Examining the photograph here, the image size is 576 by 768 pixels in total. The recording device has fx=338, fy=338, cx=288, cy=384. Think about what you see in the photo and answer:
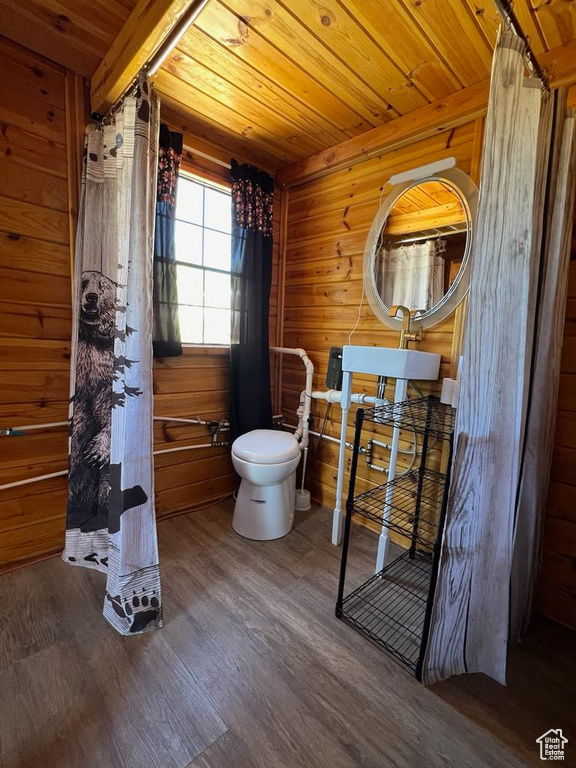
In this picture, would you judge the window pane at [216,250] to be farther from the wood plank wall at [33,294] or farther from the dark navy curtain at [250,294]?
the wood plank wall at [33,294]

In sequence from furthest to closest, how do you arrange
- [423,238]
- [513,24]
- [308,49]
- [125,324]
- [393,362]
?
[423,238]
[393,362]
[308,49]
[125,324]
[513,24]

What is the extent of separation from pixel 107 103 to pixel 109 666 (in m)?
2.18

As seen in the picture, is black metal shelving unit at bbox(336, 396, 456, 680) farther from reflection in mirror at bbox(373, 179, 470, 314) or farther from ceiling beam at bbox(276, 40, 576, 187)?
ceiling beam at bbox(276, 40, 576, 187)

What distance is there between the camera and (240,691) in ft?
3.56

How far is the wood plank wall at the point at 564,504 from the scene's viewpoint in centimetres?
139

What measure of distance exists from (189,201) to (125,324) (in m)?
1.18

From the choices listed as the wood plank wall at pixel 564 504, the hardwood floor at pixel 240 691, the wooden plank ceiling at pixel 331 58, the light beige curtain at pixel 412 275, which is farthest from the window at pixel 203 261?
the wood plank wall at pixel 564 504

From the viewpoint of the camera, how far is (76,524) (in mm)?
1564

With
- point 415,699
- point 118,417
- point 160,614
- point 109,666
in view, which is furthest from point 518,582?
point 118,417

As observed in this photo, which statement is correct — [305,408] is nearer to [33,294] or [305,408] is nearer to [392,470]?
[392,470]

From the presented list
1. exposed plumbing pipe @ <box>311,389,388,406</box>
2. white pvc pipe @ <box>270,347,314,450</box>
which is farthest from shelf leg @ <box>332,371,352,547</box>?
white pvc pipe @ <box>270,347,314,450</box>

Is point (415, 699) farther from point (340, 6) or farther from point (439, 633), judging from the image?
point (340, 6)

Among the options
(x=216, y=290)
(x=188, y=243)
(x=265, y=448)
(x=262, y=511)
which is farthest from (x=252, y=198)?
(x=262, y=511)

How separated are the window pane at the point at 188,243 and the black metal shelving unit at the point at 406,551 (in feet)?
4.67
